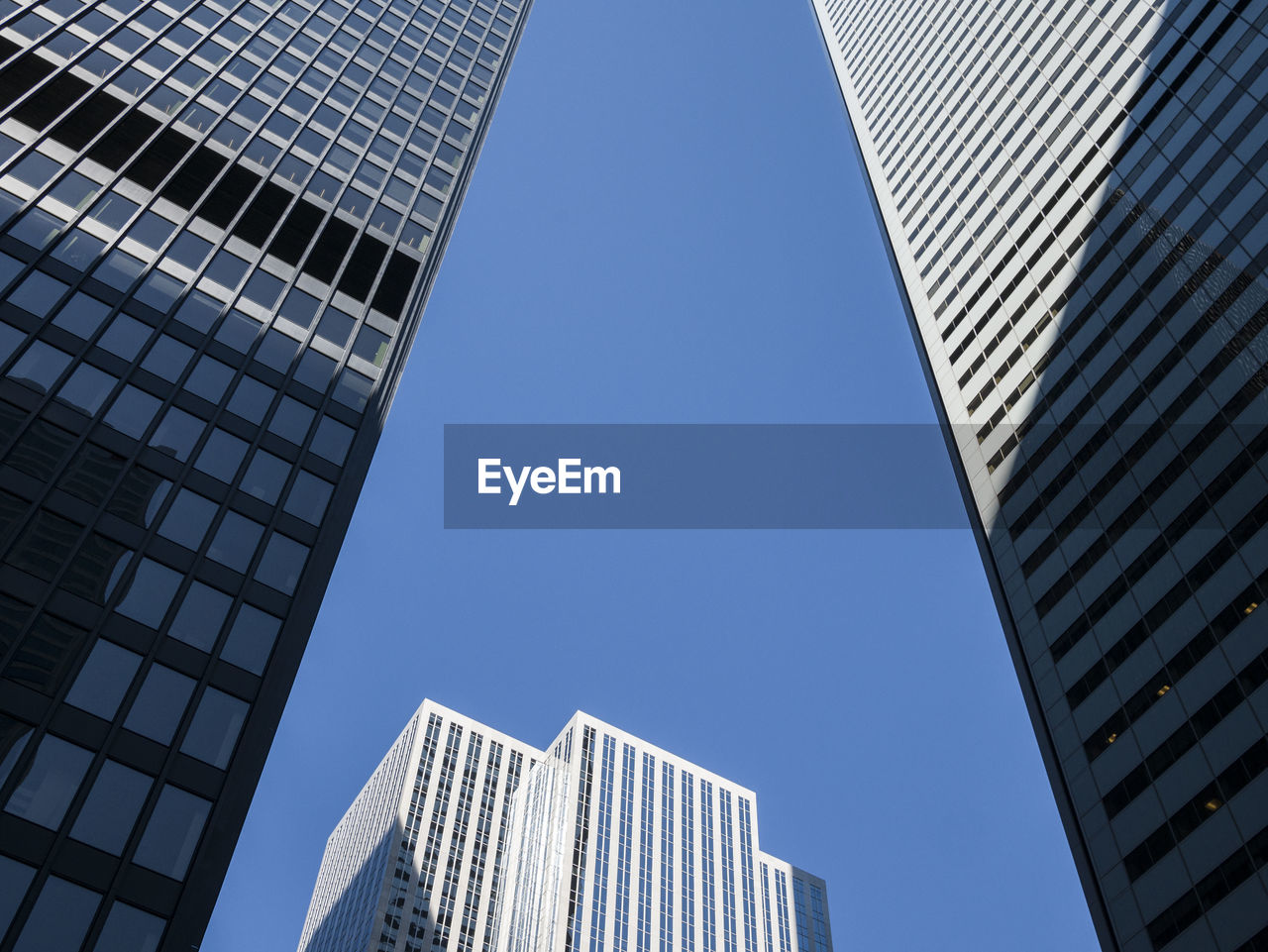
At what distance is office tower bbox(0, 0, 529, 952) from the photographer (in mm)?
31953

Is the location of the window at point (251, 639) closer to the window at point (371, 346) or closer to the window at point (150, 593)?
the window at point (150, 593)

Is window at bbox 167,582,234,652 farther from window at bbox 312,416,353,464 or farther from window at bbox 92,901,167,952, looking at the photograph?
window at bbox 312,416,353,464

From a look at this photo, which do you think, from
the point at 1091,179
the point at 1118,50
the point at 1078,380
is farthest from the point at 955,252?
the point at 1078,380

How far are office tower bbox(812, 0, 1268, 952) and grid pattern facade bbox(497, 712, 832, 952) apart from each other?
93282 mm

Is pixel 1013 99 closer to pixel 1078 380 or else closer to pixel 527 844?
pixel 1078 380

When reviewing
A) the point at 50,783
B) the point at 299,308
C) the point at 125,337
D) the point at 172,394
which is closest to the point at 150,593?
the point at 50,783

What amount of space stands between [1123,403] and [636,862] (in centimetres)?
11320

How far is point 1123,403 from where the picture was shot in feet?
214

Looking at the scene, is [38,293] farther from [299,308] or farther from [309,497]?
[309,497]

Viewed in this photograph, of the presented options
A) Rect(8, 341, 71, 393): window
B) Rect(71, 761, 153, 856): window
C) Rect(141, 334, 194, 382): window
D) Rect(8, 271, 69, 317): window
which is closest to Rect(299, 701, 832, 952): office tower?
Rect(141, 334, 194, 382): window

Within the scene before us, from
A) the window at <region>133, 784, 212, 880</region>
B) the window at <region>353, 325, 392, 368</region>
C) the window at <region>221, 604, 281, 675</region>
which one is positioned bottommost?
the window at <region>133, 784, 212, 880</region>

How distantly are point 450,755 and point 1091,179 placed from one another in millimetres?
139657

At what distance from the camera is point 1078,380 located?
69625 millimetres

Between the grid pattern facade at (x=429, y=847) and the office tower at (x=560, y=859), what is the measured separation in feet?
0.86
